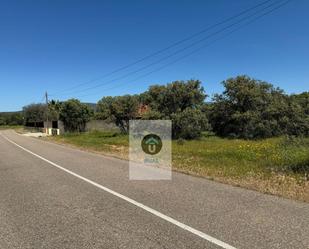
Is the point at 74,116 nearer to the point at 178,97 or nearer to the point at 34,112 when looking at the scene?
the point at 178,97

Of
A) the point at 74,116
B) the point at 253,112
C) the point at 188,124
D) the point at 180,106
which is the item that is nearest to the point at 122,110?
the point at 180,106

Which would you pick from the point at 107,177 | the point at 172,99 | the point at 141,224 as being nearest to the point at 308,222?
the point at 141,224

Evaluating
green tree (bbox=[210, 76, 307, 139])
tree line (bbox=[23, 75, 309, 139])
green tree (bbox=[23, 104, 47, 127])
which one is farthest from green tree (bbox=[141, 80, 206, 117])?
green tree (bbox=[23, 104, 47, 127])

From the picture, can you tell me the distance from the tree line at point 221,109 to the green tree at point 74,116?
15979mm

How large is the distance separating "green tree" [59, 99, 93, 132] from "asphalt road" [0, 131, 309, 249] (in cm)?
4992

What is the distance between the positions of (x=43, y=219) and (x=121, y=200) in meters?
1.79

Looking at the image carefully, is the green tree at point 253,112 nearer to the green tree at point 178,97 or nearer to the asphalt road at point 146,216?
the green tree at point 178,97

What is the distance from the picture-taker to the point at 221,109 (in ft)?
130

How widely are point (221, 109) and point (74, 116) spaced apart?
2873cm

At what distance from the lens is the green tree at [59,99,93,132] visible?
58.5 meters

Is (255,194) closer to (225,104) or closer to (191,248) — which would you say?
(191,248)

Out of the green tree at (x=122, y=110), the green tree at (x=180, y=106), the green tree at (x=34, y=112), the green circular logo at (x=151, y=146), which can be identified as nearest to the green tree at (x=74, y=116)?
the green tree at (x=122, y=110)

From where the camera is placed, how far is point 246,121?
36281mm

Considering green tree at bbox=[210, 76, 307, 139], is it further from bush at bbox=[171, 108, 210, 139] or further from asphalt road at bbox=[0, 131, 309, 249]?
asphalt road at bbox=[0, 131, 309, 249]
